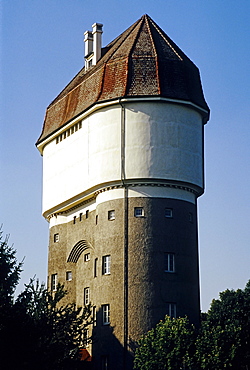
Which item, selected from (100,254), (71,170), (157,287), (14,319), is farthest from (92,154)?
(14,319)

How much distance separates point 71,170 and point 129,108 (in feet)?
23.6

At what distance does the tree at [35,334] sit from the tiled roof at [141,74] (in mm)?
14833

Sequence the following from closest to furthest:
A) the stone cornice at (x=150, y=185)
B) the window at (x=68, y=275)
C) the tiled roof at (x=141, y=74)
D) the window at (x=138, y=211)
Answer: the window at (x=138, y=211), the stone cornice at (x=150, y=185), the tiled roof at (x=141, y=74), the window at (x=68, y=275)

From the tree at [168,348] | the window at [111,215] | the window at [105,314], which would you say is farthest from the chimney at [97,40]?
the tree at [168,348]

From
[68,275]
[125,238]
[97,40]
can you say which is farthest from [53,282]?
[97,40]

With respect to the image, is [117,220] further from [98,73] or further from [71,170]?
[98,73]

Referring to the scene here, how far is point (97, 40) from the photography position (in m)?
59.2

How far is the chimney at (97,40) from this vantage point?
5872 cm

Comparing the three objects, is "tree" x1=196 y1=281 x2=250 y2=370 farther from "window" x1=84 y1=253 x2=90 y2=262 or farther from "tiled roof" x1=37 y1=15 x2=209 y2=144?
"tiled roof" x1=37 y1=15 x2=209 y2=144

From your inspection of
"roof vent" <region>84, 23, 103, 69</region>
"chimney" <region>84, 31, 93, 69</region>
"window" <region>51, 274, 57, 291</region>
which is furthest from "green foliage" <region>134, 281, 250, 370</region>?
"chimney" <region>84, 31, 93, 69</region>

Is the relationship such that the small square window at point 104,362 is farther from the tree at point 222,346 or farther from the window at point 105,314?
the tree at point 222,346

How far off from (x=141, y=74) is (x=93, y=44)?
946 centimetres

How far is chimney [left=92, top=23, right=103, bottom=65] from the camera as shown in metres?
58.7

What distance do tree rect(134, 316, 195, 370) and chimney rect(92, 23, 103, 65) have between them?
22.8 metres
